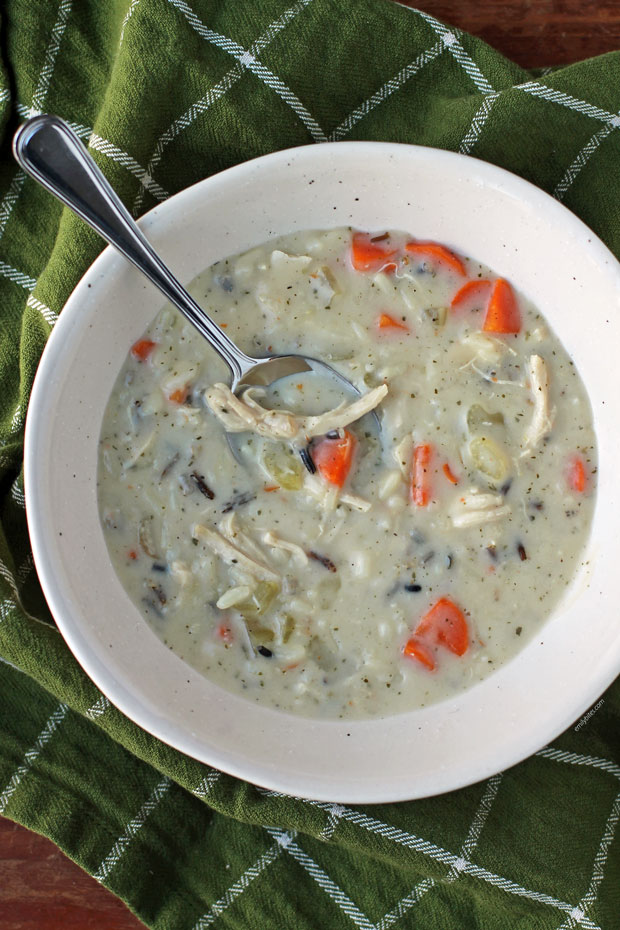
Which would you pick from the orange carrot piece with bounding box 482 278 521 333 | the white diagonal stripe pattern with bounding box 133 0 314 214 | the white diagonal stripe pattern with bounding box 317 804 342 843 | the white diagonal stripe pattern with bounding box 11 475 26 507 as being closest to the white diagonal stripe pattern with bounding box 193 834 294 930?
the white diagonal stripe pattern with bounding box 317 804 342 843

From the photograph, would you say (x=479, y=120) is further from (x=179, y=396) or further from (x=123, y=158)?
(x=179, y=396)

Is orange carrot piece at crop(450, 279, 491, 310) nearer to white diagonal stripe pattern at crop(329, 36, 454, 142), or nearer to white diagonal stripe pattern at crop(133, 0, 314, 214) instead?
white diagonal stripe pattern at crop(329, 36, 454, 142)

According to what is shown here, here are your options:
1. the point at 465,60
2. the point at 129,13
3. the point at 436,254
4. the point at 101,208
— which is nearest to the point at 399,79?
the point at 465,60

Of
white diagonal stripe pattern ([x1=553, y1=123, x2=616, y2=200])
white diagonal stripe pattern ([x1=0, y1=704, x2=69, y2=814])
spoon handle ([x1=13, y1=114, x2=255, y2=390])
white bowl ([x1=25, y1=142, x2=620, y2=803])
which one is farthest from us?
white diagonal stripe pattern ([x1=0, y1=704, x2=69, y2=814])

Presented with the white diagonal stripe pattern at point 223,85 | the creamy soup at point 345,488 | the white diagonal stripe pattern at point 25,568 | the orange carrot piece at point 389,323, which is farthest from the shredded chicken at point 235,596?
the white diagonal stripe pattern at point 223,85

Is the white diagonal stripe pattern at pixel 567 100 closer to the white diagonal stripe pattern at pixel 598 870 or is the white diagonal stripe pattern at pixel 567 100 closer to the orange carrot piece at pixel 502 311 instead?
the orange carrot piece at pixel 502 311

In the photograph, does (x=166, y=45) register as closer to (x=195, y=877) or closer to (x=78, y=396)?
(x=78, y=396)
